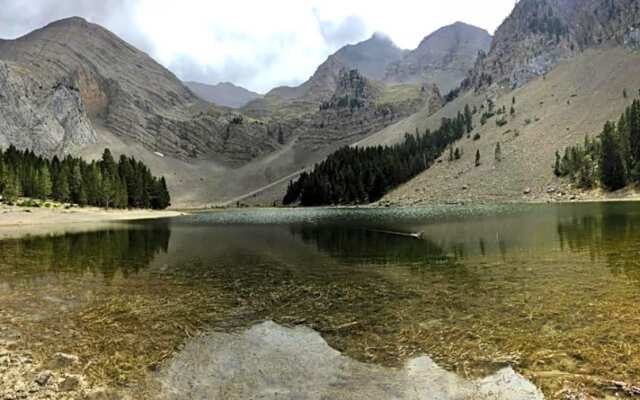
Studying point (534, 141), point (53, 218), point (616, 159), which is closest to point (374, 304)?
point (53, 218)

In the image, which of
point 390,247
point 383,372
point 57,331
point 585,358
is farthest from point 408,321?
point 390,247

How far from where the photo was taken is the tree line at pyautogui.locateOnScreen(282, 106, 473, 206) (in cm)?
16662

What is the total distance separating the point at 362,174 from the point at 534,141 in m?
62.6

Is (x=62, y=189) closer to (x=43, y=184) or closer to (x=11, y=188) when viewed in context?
(x=43, y=184)

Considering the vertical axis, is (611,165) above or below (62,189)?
above

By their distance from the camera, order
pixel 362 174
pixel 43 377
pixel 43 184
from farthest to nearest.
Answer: pixel 362 174 → pixel 43 184 → pixel 43 377

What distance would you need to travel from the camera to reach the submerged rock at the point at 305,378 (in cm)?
1003

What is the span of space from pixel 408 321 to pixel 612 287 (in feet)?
31.4

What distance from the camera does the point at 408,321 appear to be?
1530 centimetres

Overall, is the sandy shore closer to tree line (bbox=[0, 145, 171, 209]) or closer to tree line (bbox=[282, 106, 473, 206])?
tree line (bbox=[0, 145, 171, 209])

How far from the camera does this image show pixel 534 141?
158 metres

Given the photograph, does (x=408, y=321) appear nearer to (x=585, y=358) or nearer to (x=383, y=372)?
(x=383, y=372)

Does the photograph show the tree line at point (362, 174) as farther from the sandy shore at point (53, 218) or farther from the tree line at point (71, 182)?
the sandy shore at point (53, 218)

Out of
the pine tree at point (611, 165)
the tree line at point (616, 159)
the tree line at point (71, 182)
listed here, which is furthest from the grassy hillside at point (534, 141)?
the tree line at point (71, 182)
